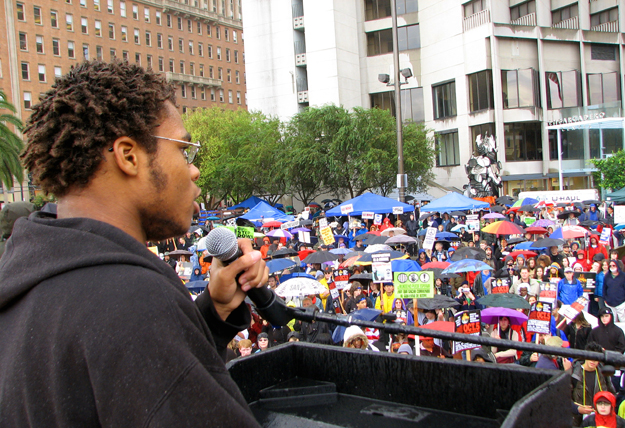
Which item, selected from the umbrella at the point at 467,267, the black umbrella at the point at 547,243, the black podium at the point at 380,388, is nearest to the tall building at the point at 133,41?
the black umbrella at the point at 547,243

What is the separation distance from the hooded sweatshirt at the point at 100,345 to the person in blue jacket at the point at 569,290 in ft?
35.0

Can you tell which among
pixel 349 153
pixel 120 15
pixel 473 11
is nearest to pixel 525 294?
pixel 349 153

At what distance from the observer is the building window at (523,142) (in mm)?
42469

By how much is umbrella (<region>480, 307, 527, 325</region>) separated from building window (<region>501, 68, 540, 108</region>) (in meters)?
36.6

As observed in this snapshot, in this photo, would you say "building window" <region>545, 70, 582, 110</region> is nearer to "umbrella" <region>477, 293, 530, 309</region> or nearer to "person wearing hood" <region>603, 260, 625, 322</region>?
"person wearing hood" <region>603, 260, 625, 322</region>

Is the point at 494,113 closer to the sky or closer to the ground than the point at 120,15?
closer to the ground

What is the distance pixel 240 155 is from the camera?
132ft

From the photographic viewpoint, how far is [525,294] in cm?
1019

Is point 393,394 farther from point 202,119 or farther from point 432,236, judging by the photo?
point 202,119

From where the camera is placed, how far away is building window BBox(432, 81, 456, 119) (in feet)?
146

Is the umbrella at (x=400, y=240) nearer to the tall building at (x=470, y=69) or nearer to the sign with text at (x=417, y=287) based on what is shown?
the sign with text at (x=417, y=287)

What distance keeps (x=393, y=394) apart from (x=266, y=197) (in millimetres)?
41007

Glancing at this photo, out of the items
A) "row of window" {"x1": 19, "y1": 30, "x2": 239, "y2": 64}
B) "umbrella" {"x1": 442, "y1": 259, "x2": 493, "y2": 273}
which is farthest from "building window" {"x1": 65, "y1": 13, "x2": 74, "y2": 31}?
"umbrella" {"x1": 442, "y1": 259, "x2": 493, "y2": 273}

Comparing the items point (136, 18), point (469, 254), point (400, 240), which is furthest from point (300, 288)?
point (136, 18)
